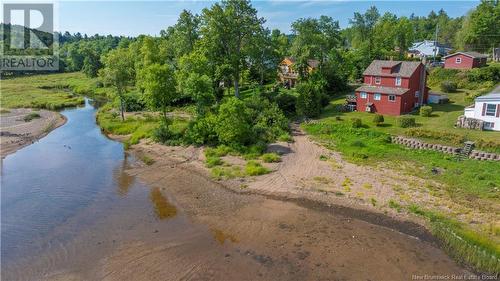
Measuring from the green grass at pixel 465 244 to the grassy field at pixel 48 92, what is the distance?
62995mm

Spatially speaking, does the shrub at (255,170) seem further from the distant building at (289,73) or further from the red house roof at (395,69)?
the distant building at (289,73)

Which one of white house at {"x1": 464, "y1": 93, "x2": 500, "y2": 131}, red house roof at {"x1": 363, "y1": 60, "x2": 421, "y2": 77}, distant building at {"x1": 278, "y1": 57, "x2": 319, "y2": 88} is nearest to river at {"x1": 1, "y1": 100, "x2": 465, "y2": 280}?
white house at {"x1": 464, "y1": 93, "x2": 500, "y2": 131}

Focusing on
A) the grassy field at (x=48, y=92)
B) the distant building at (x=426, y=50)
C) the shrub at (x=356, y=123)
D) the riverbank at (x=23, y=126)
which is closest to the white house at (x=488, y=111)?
the shrub at (x=356, y=123)

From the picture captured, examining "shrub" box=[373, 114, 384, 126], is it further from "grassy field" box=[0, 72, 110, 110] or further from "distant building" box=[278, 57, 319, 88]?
"grassy field" box=[0, 72, 110, 110]

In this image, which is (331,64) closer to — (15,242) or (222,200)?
(222,200)

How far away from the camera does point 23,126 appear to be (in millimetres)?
49969

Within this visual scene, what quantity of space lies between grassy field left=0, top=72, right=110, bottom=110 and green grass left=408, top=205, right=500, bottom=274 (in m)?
63.0

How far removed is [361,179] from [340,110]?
21424 mm

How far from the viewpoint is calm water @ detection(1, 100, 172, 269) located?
23.7 meters

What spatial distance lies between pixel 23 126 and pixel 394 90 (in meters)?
48.2

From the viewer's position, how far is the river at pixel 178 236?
19.8m

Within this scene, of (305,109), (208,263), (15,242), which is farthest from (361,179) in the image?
(15,242)

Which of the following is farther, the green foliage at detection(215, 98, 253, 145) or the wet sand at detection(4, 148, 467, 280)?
the green foliage at detection(215, 98, 253, 145)

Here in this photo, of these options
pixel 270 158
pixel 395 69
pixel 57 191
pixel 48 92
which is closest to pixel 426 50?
pixel 395 69
